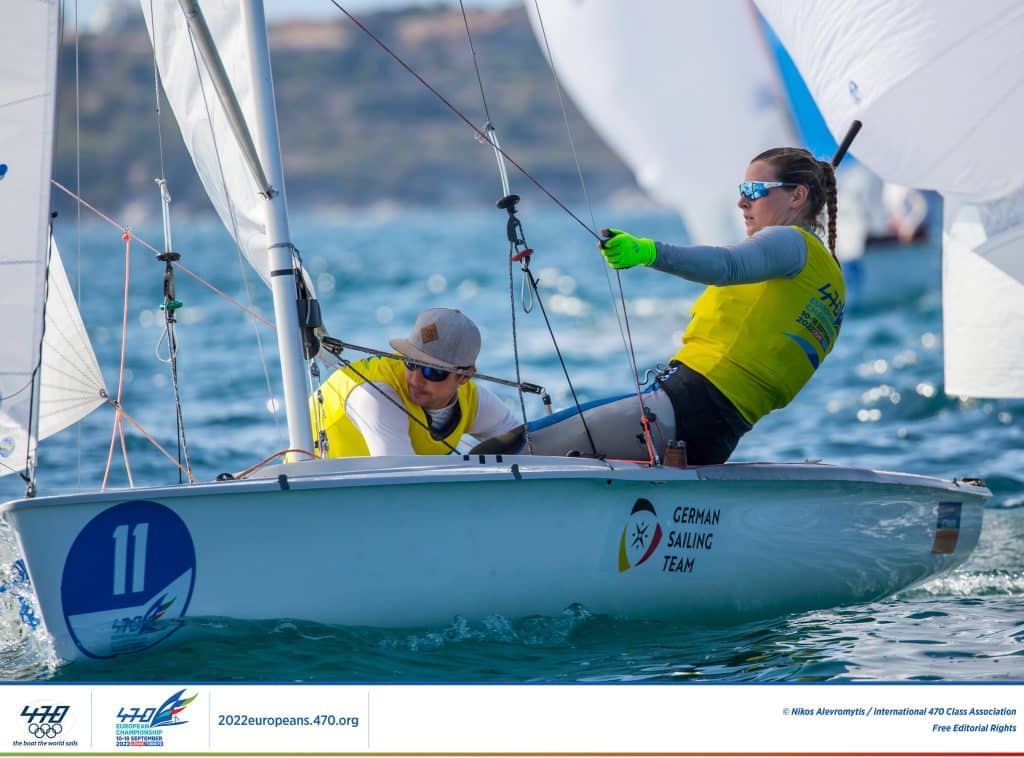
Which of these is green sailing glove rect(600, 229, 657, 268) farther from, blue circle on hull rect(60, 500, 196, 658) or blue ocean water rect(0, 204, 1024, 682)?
blue circle on hull rect(60, 500, 196, 658)

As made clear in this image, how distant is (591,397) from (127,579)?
20.1 ft

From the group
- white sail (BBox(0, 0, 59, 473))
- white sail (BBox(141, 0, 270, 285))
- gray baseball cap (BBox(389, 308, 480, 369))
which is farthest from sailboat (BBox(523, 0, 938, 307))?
white sail (BBox(0, 0, 59, 473))

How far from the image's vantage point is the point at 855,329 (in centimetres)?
1309

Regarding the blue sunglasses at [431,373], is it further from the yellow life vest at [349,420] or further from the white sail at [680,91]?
the white sail at [680,91]

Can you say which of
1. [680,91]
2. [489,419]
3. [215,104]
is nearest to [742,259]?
[489,419]

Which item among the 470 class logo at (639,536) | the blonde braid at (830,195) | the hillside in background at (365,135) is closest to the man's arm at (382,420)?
the 470 class logo at (639,536)

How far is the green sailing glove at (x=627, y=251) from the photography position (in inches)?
111

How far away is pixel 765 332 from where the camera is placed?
3.34m

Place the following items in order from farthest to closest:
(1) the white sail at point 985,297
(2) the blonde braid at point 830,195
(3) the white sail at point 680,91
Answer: (3) the white sail at point 680,91, (1) the white sail at point 985,297, (2) the blonde braid at point 830,195

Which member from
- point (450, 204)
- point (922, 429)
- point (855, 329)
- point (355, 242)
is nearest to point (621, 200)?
point (450, 204)

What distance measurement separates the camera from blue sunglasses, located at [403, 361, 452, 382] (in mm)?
3277

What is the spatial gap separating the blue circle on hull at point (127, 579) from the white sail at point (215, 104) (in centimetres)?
106

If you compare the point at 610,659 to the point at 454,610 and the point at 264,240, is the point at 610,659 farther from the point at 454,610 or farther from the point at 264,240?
the point at 264,240
